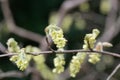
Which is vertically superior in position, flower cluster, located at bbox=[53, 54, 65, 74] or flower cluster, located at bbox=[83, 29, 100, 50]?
flower cluster, located at bbox=[83, 29, 100, 50]

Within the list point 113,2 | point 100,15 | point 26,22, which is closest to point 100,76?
point 113,2

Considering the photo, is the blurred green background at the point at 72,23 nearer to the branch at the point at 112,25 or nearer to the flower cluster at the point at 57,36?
the branch at the point at 112,25

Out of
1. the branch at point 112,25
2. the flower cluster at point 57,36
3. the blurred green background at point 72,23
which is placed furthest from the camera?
the blurred green background at point 72,23

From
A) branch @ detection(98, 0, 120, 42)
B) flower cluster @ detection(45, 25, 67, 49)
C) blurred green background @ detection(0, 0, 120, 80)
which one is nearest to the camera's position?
flower cluster @ detection(45, 25, 67, 49)

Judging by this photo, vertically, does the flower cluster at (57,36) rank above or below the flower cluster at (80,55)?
above

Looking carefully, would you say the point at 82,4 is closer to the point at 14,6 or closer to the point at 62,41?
A: the point at 14,6

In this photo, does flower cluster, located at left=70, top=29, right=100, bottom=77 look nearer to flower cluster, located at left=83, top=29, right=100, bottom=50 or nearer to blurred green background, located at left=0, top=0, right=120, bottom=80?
flower cluster, located at left=83, top=29, right=100, bottom=50

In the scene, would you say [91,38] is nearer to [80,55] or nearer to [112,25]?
[80,55]

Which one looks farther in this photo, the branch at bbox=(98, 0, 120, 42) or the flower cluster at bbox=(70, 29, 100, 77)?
the branch at bbox=(98, 0, 120, 42)

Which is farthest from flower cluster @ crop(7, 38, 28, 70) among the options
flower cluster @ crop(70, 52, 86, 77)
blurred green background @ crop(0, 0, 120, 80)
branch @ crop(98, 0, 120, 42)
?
branch @ crop(98, 0, 120, 42)

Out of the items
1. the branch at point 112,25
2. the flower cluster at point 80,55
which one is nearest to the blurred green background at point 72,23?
the branch at point 112,25

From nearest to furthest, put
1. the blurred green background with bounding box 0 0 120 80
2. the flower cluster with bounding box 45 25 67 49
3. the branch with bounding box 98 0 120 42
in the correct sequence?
the flower cluster with bounding box 45 25 67 49 < the branch with bounding box 98 0 120 42 < the blurred green background with bounding box 0 0 120 80
